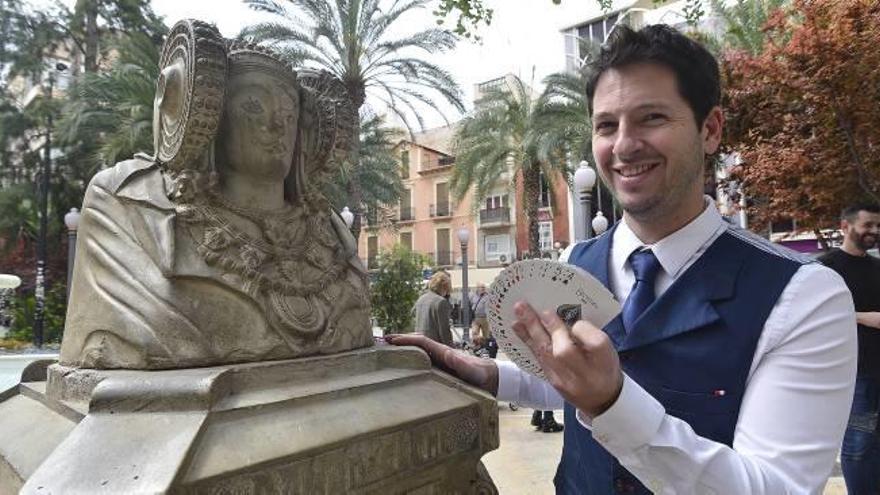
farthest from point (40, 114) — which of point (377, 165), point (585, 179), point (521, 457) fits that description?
point (521, 457)

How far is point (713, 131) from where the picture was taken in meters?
1.48

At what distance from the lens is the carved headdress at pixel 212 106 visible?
7.39 ft

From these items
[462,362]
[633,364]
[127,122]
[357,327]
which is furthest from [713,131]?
[127,122]

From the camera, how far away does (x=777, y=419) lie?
46.6 inches

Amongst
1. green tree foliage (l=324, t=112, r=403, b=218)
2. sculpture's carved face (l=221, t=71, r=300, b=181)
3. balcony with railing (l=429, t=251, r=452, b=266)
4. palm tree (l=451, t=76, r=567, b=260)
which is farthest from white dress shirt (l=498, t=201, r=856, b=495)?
balcony with railing (l=429, t=251, r=452, b=266)

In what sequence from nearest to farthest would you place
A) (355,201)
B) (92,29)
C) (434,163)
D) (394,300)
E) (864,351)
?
(864,351), (394,300), (355,201), (92,29), (434,163)

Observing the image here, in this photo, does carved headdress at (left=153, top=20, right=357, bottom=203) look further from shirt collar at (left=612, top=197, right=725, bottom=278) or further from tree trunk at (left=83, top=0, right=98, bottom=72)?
tree trunk at (left=83, top=0, right=98, bottom=72)

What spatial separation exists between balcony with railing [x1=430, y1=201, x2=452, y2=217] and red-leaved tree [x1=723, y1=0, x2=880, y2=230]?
25.1m

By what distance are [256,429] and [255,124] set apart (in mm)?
1241

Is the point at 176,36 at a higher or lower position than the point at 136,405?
higher

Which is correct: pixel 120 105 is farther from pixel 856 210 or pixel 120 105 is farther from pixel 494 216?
pixel 494 216

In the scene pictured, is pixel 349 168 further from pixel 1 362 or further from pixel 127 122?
pixel 1 362

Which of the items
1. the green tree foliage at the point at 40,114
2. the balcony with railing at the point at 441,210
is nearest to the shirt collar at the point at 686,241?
the green tree foliage at the point at 40,114

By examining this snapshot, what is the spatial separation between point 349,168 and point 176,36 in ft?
35.5
